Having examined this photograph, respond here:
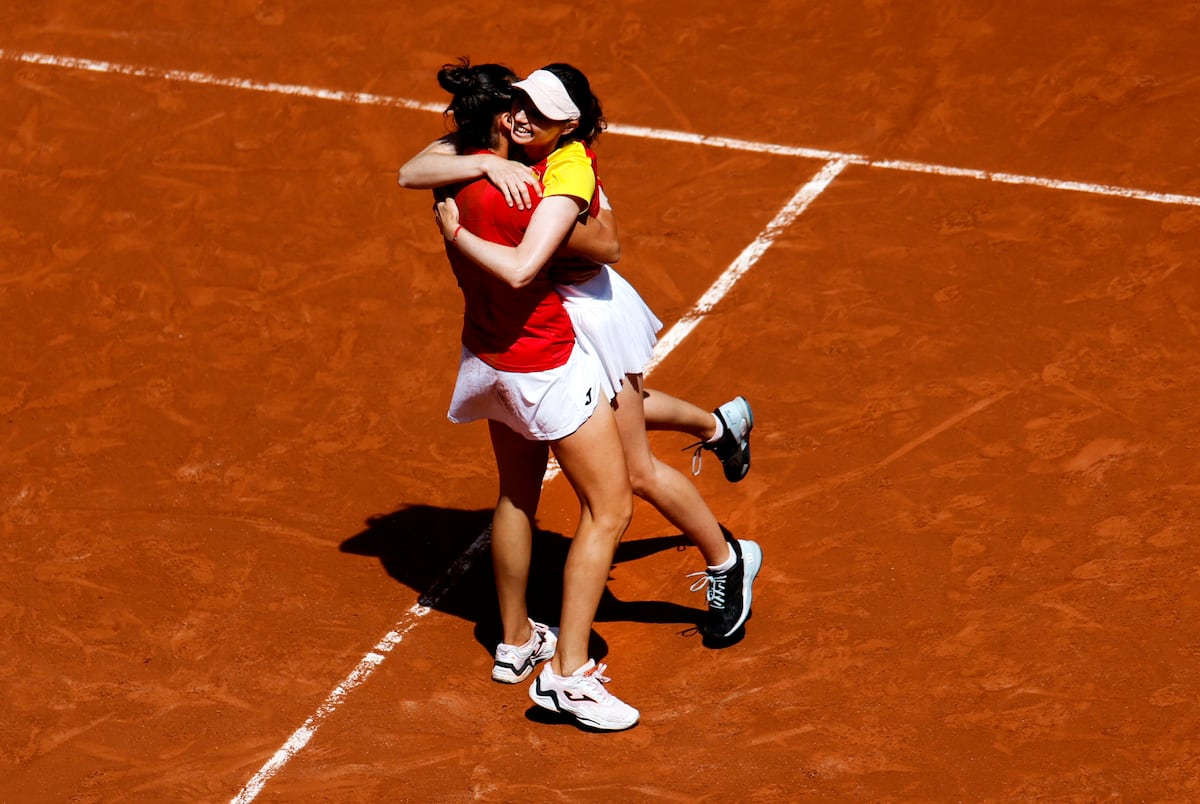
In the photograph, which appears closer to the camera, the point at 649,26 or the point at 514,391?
the point at 514,391

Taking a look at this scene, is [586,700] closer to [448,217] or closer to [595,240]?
[595,240]

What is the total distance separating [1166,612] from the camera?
628 centimetres

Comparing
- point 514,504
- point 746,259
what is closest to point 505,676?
point 514,504

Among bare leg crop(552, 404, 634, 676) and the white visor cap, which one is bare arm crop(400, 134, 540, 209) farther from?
bare leg crop(552, 404, 634, 676)

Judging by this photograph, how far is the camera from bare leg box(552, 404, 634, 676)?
5.82 meters

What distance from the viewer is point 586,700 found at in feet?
19.6

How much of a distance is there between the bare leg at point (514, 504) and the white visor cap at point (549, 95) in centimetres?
137

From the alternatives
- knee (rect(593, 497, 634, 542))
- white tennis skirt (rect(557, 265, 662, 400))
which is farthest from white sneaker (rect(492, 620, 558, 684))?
white tennis skirt (rect(557, 265, 662, 400))

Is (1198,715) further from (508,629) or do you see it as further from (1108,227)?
(1108,227)

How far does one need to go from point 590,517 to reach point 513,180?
1.36 meters

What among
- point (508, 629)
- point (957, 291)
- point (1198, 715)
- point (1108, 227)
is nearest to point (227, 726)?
point (508, 629)

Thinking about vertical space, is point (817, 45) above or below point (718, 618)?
above

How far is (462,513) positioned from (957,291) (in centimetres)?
314

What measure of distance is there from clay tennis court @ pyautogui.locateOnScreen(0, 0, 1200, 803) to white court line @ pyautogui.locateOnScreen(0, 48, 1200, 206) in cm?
3
